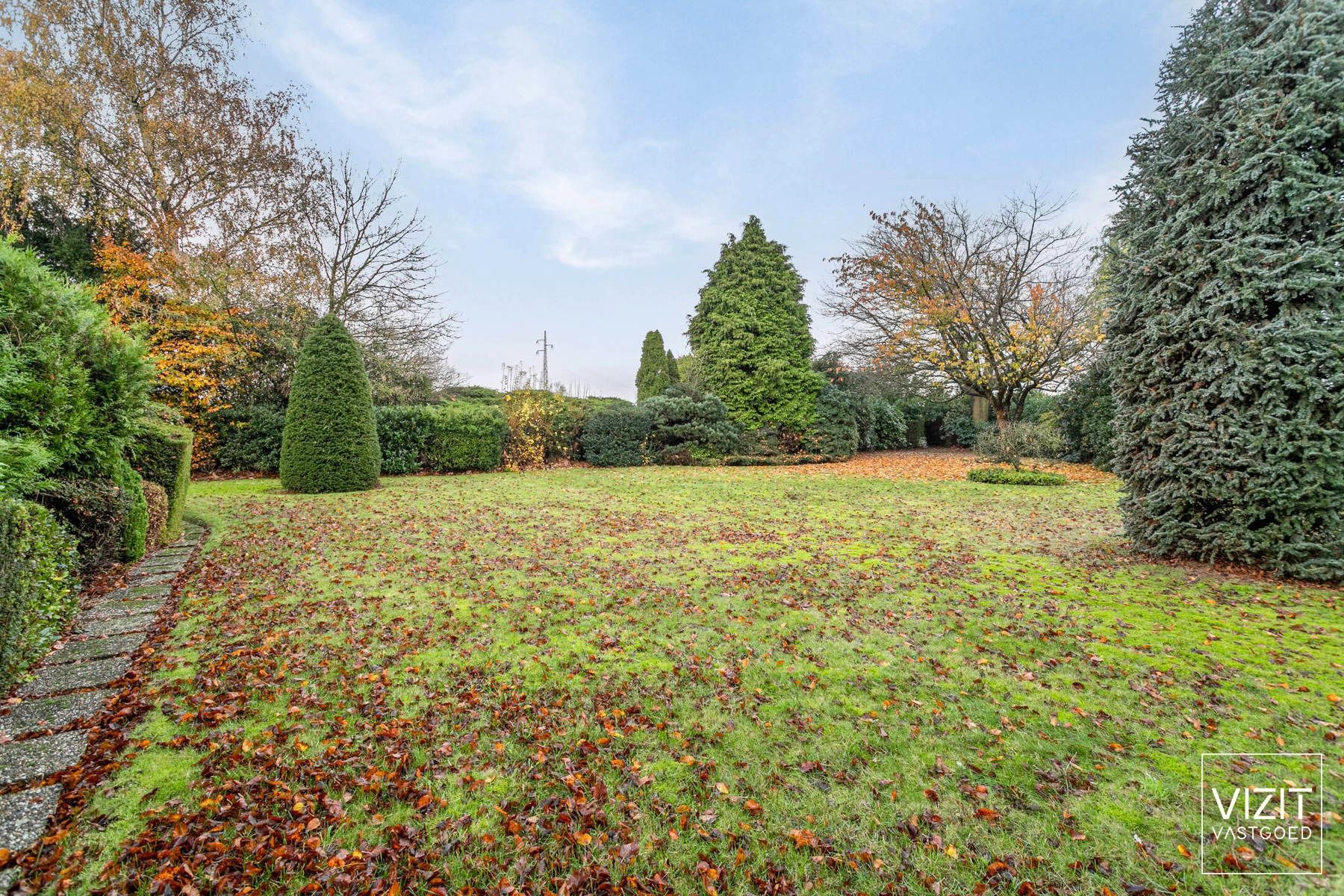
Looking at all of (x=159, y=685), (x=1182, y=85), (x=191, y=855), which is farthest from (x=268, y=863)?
(x=1182, y=85)

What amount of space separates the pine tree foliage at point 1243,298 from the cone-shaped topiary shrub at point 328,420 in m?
11.4

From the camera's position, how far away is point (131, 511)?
465 centimetres

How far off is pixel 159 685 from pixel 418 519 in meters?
4.43

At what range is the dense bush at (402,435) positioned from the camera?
39.8 feet

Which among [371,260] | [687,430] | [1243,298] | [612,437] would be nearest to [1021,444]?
[687,430]

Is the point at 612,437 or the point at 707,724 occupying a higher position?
the point at 612,437

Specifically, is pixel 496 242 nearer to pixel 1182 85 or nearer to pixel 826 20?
pixel 826 20

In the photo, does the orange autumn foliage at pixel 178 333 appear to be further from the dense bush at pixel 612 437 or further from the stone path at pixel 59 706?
the stone path at pixel 59 706

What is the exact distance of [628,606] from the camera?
4324mm

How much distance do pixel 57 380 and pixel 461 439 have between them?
8.94m

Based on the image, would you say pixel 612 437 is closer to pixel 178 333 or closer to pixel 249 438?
pixel 249 438

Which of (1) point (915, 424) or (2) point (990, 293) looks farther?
(1) point (915, 424)

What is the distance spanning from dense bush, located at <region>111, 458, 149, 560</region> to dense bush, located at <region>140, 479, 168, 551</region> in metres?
0.34

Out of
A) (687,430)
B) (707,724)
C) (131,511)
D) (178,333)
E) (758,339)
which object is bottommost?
(707,724)
